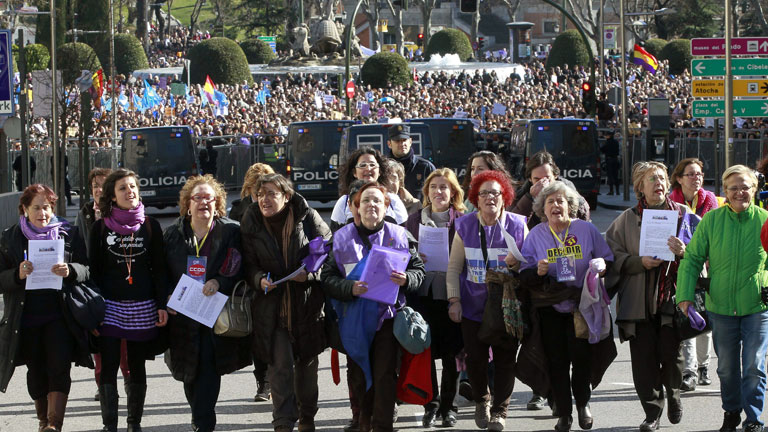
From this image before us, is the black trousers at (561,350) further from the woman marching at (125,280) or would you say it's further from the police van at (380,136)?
the police van at (380,136)

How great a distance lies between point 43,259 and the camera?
759 centimetres

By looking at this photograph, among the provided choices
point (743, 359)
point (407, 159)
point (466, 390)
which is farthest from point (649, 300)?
point (407, 159)

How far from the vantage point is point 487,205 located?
8.05 meters

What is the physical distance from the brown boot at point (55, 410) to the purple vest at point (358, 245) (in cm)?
187

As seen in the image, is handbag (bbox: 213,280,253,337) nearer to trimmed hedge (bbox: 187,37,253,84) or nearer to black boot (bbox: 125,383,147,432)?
black boot (bbox: 125,383,147,432)

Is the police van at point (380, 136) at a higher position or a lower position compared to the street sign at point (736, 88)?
lower

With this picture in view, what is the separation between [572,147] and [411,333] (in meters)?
19.1

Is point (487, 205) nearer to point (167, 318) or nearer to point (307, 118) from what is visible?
point (167, 318)

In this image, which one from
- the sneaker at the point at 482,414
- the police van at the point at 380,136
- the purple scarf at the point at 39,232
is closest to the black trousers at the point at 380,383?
the sneaker at the point at 482,414

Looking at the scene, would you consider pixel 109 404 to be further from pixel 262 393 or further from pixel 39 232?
pixel 262 393

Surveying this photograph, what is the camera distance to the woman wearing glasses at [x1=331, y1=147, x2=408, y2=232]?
8.60 meters

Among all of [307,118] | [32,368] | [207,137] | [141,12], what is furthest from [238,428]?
[141,12]

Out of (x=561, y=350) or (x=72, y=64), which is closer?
(x=561, y=350)

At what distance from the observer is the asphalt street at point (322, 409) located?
8.23 metres
